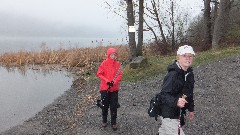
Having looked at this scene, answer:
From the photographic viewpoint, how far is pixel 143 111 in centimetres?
1034

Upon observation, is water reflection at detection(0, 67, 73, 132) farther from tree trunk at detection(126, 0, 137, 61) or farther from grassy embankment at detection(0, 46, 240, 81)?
tree trunk at detection(126, 0, 137, 61)

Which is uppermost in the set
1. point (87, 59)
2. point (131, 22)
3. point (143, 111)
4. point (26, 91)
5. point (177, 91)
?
point (131, 22)

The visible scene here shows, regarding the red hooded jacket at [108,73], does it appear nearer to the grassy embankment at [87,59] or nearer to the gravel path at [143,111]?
the gravel path at [143,111]

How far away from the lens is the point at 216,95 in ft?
37.2

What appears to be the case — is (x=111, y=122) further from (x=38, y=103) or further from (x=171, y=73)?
(x=38, y=103)

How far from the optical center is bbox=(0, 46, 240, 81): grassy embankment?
A: 664 inches

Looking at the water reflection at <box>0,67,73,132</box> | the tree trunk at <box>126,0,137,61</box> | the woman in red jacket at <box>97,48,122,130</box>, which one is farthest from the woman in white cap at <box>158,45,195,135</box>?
the tree trunk at <box>126,0,137,61</box>

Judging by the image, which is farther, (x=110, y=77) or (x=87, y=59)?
(x=87, y=59)

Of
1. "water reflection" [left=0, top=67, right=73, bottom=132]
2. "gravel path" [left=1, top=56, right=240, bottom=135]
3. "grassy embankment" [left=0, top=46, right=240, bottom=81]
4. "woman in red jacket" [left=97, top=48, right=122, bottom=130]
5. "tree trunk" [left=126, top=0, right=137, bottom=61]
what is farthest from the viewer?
"tree trunk" [left=126, top=0, right=137, bottom=61]

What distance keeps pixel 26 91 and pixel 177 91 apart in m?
14.6

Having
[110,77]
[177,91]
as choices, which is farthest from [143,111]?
[177,91]

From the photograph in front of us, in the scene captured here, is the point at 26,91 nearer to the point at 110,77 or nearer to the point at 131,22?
the point at 131,22

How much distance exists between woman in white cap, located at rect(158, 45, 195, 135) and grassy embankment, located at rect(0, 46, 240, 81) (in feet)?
36.5

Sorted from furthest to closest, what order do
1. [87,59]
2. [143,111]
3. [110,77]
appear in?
[87,59], [143,111], [110,77]
